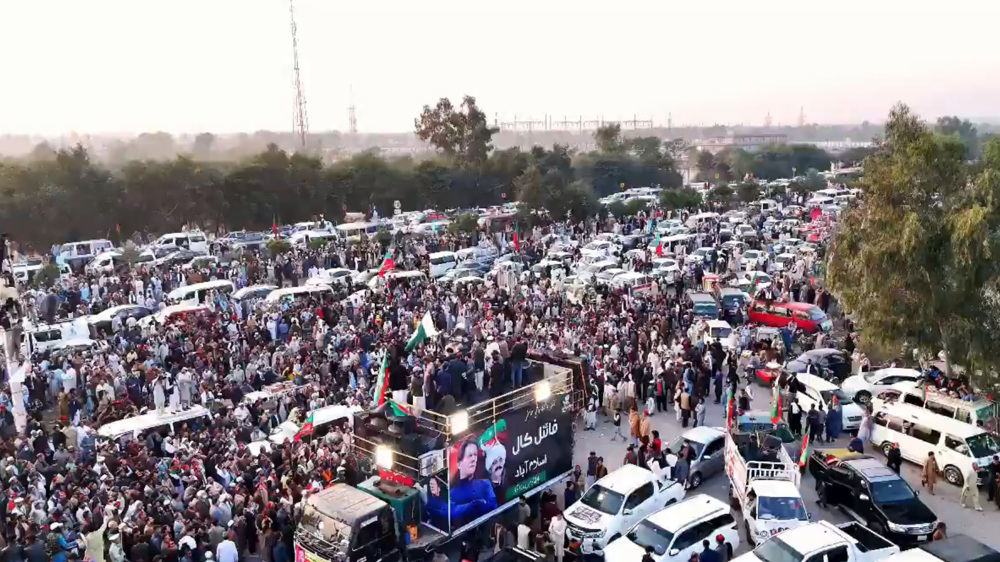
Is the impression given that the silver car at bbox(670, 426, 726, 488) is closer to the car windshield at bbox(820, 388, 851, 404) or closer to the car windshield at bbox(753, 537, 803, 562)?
the car windshield at bbox(820, 388, 851, 404)

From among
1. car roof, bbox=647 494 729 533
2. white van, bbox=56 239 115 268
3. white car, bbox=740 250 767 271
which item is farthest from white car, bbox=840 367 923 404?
white van, bbox=56 239 115 268

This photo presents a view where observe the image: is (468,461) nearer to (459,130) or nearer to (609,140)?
(459,130)

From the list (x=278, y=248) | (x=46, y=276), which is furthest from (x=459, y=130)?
(x=46, y=276)

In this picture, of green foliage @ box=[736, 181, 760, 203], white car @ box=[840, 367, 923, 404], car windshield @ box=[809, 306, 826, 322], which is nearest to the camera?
white car @ box=[840, 367, 923, 404]

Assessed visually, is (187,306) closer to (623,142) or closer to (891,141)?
(891,141)

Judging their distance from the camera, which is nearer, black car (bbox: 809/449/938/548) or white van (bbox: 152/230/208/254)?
black car (bbox: 809/449/938/548)

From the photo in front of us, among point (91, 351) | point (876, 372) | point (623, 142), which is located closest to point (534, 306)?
point (876, 372)

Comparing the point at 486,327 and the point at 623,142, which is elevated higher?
the point at 623,142

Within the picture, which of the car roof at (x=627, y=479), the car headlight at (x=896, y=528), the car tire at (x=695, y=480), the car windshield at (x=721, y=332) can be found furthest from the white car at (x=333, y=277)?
the car headlight at (x=896, y=528)
